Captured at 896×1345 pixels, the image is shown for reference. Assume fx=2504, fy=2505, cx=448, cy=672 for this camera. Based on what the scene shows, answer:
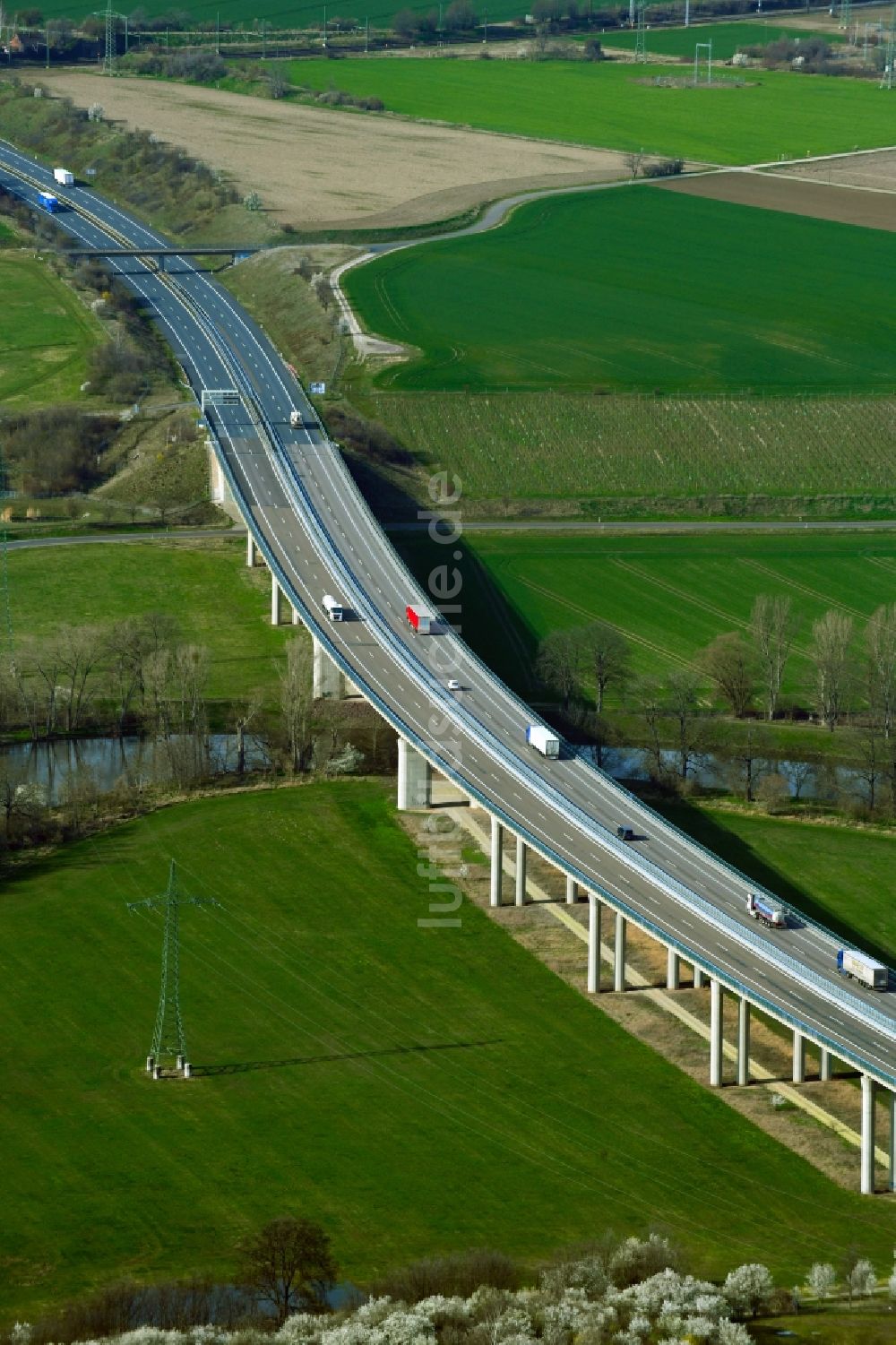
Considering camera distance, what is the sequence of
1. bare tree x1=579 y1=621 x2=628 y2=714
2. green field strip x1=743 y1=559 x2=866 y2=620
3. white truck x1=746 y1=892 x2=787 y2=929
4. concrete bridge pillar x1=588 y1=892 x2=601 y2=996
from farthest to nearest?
green field strip x1=743 y1=559 x2=866 y2=620
bare tree x1=579 y1=621 x2=628 y2=714
concrete bridge pillar x1=588 y1=892 x2=601 y2=996
white truck x1=746 y1=892 x2=787 y2=929

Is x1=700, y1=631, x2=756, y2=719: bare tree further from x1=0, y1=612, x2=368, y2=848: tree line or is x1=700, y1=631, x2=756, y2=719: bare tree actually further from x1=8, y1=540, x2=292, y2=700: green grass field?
x1=8, y1=540, x2=292, y2=700: green grass field

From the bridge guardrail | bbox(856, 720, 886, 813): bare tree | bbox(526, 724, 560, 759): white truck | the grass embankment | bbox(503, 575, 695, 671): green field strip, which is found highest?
bbox(526, 724, 560, 759): white truck

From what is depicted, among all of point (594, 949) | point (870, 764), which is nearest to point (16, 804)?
point (594, 949)

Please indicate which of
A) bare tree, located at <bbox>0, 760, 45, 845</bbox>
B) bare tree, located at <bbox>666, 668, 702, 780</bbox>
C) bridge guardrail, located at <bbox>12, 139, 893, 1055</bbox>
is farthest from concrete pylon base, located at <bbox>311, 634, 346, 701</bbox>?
bare tree, located at <bbox>0, 760, 45, 845</bbox>

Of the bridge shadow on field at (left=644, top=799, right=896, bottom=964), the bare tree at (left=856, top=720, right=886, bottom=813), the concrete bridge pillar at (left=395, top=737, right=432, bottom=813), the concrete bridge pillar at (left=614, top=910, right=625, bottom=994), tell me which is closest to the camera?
the concrete bridge pillar at (left=614, top=910, right=625, bottom=994)

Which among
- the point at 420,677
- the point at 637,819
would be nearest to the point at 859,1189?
the point at 637,819
